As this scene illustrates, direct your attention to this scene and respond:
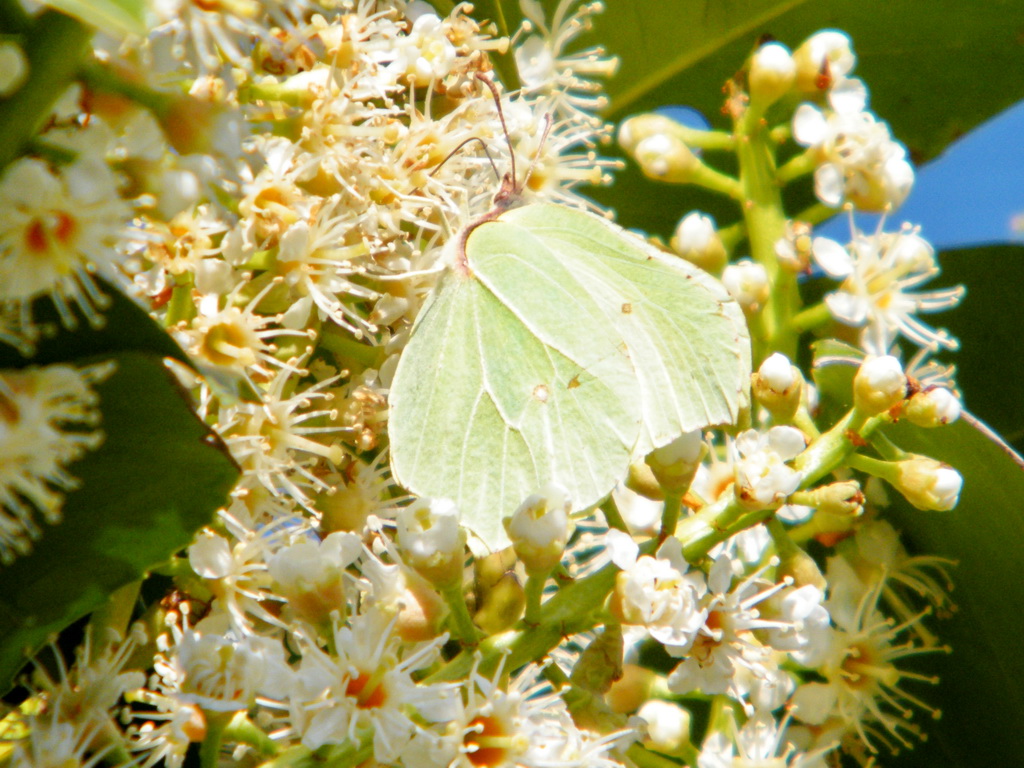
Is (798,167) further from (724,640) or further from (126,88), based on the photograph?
(126,88)

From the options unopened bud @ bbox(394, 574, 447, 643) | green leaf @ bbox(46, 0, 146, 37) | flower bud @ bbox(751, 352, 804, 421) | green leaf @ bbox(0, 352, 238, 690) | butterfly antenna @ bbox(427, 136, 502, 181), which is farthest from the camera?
butterfly antenna @ bbox(427, 136, 502, 181)

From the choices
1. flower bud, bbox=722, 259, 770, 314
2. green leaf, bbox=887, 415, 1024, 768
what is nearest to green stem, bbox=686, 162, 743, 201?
flower bud, bbox=722, 259, 770, 314

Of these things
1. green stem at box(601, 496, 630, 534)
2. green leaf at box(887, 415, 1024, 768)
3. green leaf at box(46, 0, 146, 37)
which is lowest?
green leaf at box(887, 415, 1024, 768)

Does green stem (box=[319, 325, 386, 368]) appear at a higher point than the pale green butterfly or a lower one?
higher

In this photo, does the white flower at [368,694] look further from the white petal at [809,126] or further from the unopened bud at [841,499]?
the white petal at [809,126]

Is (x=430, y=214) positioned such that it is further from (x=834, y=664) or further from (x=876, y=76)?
(x=876, y=76)

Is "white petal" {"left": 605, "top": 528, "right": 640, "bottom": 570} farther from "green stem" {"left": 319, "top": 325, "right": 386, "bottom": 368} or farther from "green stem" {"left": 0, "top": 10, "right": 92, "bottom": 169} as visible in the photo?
"green stem" {"left": 0, "top": 10, "right": 92, "bottom": 169}

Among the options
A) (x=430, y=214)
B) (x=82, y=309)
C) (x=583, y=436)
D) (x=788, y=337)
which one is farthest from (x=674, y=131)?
(x=82, y=309)
